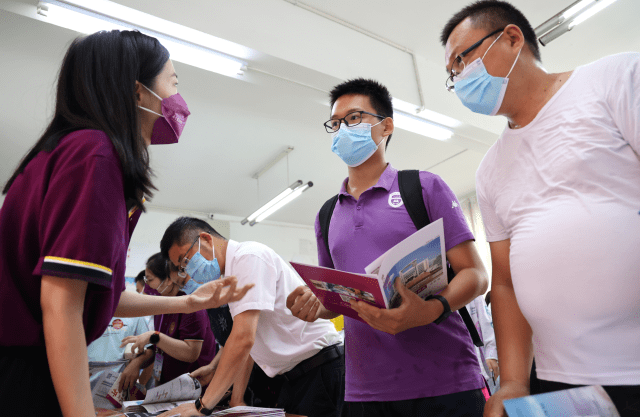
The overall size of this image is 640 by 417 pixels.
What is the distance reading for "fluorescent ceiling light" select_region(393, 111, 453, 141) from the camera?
4328mm

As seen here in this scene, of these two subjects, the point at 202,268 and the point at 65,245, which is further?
the point at 202,268

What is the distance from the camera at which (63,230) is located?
0.70 m

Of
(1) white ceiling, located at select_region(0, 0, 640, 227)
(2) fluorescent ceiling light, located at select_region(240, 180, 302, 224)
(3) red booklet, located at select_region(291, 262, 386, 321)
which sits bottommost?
(3) red booklet, located at select_region(291, 262, 386, 321)

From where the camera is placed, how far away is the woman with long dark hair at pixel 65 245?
69cm

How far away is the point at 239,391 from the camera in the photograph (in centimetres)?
206

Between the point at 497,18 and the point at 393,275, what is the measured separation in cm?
84

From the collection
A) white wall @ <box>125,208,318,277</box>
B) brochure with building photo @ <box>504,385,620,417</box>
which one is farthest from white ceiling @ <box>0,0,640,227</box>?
brochure with building photo @ <box>504,385,620,417</box>

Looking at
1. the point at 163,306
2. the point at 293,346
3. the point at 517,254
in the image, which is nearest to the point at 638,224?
the point at 517,254

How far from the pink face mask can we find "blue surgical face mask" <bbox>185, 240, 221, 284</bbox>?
1.10 meters

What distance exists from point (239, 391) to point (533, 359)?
1.47 m

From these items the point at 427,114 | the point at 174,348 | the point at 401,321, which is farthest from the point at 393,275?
the point at 427,114

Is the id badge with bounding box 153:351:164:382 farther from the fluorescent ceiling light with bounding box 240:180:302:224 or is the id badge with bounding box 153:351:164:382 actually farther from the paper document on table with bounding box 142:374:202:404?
the fluorescent ceiling light with bounding box 240:180:302:224

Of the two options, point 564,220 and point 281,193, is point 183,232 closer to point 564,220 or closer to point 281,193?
point 564,220

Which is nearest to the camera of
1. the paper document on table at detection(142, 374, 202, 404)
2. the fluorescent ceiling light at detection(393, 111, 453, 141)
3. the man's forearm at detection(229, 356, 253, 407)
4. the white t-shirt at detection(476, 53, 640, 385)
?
the white t-shirt at detection(476, 53, 640, 385)
